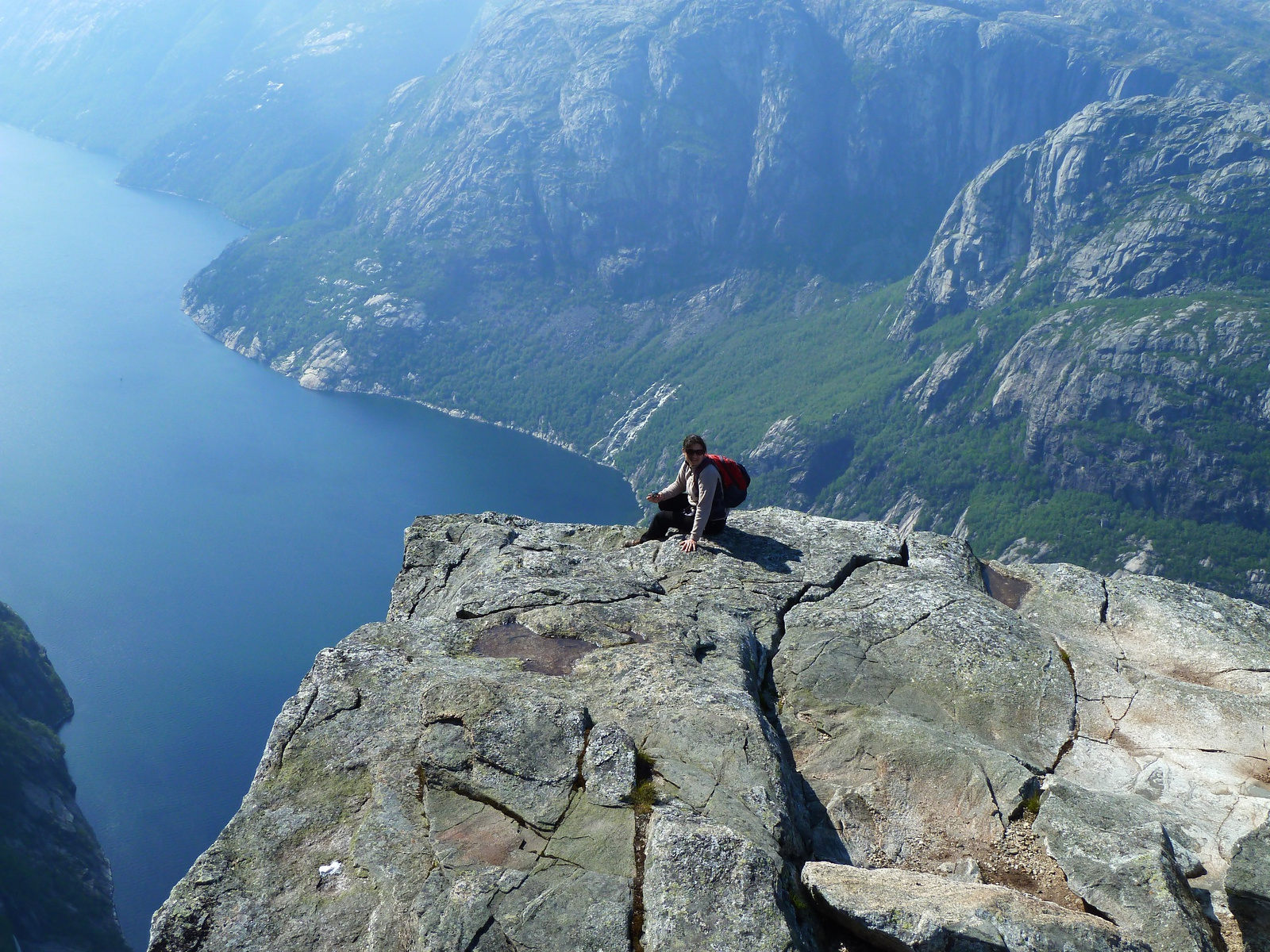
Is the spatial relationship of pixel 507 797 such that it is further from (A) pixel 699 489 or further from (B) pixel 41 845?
(B) pixel 41 845

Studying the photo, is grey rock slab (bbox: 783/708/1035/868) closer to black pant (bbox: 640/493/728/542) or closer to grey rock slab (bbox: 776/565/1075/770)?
grey rock slab (bbox: 776/565/1075/770)

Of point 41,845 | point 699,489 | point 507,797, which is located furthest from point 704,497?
point 41,845

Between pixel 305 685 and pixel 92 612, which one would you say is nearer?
pixel 305 685

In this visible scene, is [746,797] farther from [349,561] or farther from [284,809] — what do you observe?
[349,561]

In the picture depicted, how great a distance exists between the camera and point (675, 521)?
21391 mm

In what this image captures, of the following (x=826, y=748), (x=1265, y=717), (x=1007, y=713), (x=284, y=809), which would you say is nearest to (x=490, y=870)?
(x=284, y=809)

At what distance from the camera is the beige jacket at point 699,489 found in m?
19.5

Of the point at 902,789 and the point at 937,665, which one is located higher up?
the point at 902,789

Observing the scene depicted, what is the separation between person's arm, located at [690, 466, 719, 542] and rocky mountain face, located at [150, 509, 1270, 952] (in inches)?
24.0

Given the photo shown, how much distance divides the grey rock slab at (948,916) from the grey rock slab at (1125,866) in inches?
30.0

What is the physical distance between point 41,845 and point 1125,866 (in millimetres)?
135999

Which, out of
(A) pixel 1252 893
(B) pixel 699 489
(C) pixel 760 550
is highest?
(B) pixel 699 489

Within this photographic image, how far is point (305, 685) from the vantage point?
13852mm

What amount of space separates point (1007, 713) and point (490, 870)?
1045cm
